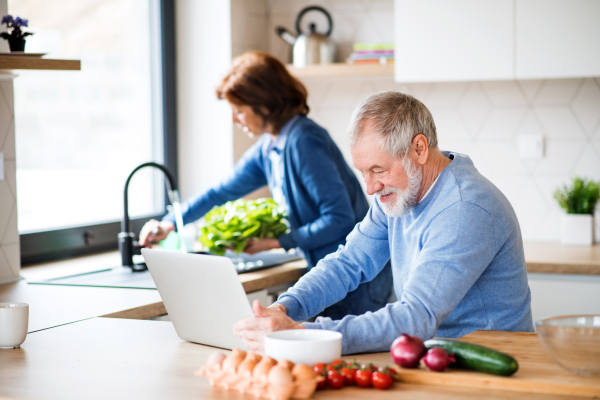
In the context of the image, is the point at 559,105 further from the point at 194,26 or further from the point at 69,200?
the point at 69,200

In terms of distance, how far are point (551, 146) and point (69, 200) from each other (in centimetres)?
222

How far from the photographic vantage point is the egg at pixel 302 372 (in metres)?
1.18

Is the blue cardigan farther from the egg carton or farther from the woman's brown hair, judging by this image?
the egg carton

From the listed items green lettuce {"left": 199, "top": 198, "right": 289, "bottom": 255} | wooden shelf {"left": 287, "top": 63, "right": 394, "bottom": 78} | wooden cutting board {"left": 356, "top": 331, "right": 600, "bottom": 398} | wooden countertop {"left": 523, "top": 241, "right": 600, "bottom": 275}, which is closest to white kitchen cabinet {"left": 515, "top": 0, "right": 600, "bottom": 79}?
wooden shelf {"left": 287, "top": 63, "right": 394, "bottom": 78}

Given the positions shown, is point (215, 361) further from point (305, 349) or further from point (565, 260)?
point (565, 260)

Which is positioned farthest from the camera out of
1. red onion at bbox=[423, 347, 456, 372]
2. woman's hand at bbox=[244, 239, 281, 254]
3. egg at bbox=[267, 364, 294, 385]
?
woman's hand at bbox=[244, 239, 281, 254]

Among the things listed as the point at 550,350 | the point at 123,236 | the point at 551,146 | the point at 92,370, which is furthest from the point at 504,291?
the point at 551,146

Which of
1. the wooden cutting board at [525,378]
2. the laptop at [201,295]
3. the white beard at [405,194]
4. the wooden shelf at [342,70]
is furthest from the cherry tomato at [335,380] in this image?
the wooden shelf at [342,70]

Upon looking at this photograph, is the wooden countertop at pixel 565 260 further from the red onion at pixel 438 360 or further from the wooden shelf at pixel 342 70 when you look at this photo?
the red onion at pixel 438 360

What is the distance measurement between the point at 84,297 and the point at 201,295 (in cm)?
77

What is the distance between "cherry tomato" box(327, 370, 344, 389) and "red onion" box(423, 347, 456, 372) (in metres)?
0.17

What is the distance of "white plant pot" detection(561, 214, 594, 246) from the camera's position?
314cm

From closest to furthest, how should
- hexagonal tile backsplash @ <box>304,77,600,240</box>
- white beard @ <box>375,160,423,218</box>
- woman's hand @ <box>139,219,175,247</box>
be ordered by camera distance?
white beard @ <box>375,160,423,218</box>
woman's hand @ <box>139,219,175,247</box>
hexagonal tile backsplash @ <box>304,77,600,240</box>

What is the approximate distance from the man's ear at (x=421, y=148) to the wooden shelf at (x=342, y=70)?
5.73ft
